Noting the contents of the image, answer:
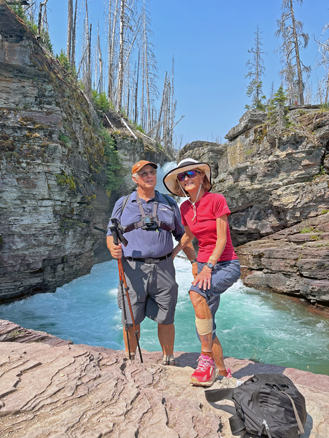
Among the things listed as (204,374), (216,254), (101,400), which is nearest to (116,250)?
(216,254)

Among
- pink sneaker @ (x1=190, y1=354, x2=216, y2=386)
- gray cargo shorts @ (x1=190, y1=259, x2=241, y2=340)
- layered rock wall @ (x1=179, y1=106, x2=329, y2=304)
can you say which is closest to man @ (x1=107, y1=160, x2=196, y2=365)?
gray cargo shorts @ (x1=190, y1=259, x2=241, y2=340)

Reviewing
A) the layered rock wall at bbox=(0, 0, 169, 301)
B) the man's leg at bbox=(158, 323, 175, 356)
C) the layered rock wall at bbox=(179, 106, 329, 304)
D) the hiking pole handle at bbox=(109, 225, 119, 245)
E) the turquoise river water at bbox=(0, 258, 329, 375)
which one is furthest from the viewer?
the layered rock wall at bbox=(179, 106, 329, 304)

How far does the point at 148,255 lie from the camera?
3.38 meters

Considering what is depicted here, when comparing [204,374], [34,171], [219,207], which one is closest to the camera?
[204,374]

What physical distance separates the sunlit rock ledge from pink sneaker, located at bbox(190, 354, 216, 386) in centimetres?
7

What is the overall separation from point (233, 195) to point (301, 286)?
6223mm

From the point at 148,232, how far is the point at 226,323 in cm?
654

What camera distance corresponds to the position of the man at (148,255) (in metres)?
3.38

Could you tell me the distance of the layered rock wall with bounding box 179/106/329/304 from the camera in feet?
32.8

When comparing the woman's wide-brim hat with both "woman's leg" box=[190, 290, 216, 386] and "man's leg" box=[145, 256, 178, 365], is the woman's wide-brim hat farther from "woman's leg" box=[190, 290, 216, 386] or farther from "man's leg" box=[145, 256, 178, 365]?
"woman's leg" box=[190, 290, 216, 386]

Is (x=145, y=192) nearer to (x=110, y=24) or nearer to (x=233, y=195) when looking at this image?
(x=233, y=195)

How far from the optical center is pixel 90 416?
1.94 m

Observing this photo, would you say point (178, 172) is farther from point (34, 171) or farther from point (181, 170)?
point (34, 171)

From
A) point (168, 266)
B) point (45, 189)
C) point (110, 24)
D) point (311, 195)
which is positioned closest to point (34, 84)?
point (45, 189)
